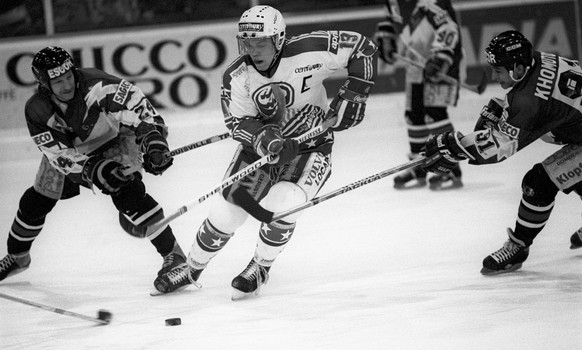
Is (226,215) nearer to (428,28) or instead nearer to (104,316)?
(104,316)

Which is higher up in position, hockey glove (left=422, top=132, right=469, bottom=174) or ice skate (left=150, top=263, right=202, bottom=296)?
hockey glove (left=422, top=132, right=469, bottom=174)

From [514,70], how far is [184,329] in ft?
5.28

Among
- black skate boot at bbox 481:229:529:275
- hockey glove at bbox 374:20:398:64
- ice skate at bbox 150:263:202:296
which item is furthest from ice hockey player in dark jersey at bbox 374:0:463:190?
ice skate at bbox 150:263:202:296

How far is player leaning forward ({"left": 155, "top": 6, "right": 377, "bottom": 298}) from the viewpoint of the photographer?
399cm

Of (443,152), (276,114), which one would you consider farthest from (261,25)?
(443,152)

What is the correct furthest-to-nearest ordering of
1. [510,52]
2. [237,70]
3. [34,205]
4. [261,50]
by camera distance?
[34,205] → [237,70] → [261,50] → [510,52]

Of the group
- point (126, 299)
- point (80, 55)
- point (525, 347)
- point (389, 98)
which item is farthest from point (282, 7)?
point (525, 347)

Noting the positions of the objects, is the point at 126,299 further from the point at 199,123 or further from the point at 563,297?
the point at 199,123

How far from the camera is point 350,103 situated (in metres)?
4.18

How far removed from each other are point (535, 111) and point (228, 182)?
123 centimetres

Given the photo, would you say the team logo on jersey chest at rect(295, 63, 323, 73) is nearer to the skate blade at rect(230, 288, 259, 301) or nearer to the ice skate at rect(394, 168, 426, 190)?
the skate blade at rect(230, 288, 259, 301)

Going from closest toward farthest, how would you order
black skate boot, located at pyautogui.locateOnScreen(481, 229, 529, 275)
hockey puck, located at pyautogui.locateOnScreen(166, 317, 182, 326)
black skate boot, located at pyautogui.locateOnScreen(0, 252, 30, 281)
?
hockey puck, located at pyautogui.locateOnScreen(166, 317, 182, 326) < black skate boot, located at pyautogui.locateOnScreen(481, 229, 529, 275) < black skate boot, located at pyautogui.locateOnScreen(0, 252, 30, 281)

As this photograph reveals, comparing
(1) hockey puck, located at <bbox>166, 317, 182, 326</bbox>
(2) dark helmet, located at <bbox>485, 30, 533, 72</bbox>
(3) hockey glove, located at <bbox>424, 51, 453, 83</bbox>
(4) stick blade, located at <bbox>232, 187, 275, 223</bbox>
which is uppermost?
(2) dark helmet, located at <bbox>485, 30, 533, 72</bbox>

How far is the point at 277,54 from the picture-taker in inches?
160
